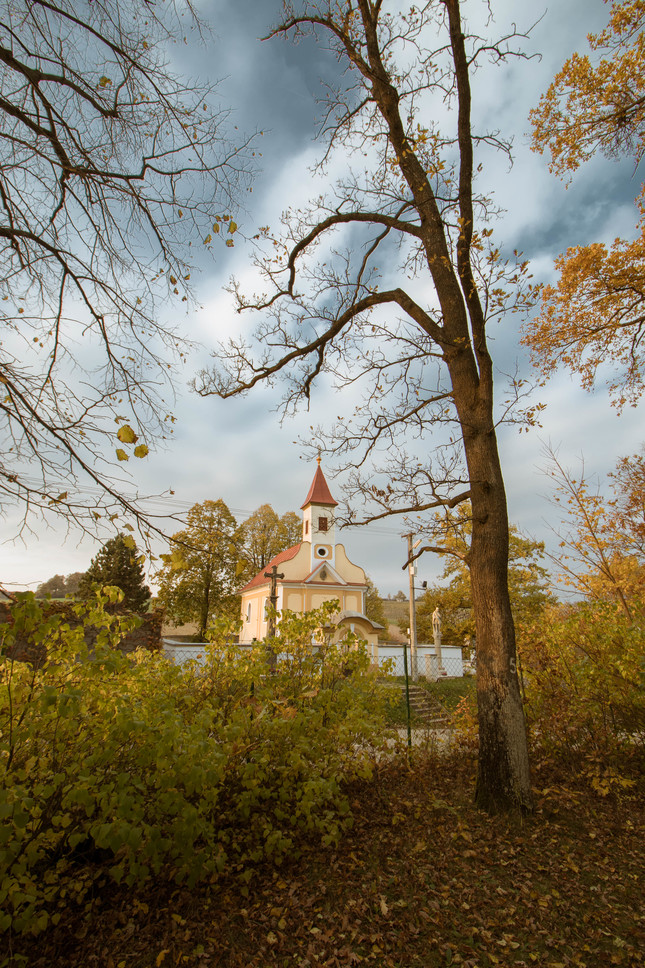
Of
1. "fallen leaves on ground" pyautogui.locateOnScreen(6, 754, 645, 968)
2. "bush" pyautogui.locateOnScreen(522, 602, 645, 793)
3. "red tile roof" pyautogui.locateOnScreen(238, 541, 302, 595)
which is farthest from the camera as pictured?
"red tile roof" pyautogui.locateOnScreen(238, 541, 302, 595)

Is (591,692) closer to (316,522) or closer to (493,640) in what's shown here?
(493,640)

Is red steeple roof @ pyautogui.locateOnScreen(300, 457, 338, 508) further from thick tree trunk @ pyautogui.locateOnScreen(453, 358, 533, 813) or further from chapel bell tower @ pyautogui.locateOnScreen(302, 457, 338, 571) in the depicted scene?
thick tree trunk @ pyautogui.locateOnScreen(453, 358, 533, 813)

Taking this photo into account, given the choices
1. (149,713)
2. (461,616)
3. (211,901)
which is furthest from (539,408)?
(461,616)

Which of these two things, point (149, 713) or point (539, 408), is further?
point (539, 408)

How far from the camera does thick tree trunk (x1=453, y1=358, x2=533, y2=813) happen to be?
463cm

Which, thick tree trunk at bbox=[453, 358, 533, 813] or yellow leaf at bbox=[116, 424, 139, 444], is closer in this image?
yellow leaf at bbox=[116, 424, 139, 444]

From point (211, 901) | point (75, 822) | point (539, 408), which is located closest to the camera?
point (75, 822)

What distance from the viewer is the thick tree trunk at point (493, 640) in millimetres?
4629

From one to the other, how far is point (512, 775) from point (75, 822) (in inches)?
147

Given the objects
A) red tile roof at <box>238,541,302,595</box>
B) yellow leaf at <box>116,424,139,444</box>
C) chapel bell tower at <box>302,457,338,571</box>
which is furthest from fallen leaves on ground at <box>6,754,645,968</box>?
chapel bell tower at <box>302,457,338,571</box>

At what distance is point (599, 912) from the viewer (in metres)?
3.23

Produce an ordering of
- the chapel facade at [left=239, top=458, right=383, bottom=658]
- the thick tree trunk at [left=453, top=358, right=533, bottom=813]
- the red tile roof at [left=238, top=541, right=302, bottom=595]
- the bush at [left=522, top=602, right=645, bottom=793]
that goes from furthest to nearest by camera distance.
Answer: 1. the red tile roof at [left=238, top=541, right=302, bottom=595]
2. the chapel facade at [left=239, top=458, right=383, bottom=658]
3. the bush at [left=522, top=602, right=645, bottom=793]
4. the thick tree trunk at [left=453, top=358, right=533, bottom=813]

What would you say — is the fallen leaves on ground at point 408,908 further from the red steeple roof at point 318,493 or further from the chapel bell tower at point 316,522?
the red steeple roof at point 318,493

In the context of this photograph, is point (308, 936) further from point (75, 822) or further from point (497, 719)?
point (497, 719)
